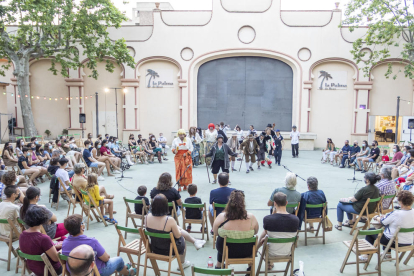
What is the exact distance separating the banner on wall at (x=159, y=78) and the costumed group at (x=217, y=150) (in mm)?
5911

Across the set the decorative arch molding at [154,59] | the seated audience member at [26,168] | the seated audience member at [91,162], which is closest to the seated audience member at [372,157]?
the seated audience member at [91,162]

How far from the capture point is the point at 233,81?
1875cm

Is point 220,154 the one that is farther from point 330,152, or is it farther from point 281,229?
point 330,152

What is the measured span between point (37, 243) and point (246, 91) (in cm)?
1657

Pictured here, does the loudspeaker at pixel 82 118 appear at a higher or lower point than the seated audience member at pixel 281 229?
higher

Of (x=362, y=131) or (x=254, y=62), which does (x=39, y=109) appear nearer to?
(x=254, y=62)

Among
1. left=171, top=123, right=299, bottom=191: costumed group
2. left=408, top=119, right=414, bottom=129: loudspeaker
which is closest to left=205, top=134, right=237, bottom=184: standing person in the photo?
left=171, top=123, right=299, bottom=191: costumed group

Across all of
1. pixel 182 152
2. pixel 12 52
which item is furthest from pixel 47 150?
pixel 12 52

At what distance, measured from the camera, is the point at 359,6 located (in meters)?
14.3

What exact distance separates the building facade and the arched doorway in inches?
2.4

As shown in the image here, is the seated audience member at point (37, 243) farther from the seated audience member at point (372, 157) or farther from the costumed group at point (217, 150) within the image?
the seated audience member at point (372, 157)

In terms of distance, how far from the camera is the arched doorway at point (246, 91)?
18562 mm

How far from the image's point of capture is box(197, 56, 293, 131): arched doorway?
18.6 meters

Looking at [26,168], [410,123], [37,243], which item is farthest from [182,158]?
[410,123]
